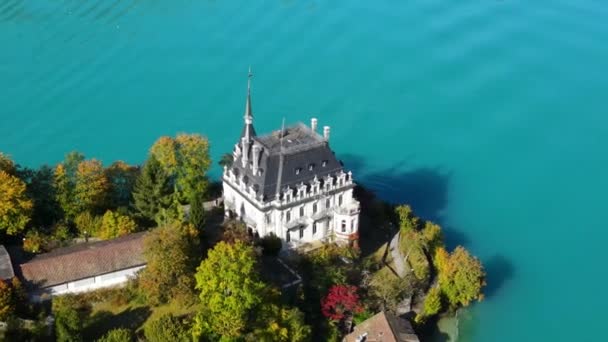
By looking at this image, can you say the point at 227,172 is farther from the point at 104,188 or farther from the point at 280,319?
the point at 280,319

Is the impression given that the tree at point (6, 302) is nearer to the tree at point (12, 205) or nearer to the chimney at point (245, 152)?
the tree at point (12, 205)

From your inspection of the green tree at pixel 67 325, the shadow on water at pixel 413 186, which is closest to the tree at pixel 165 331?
the green tree at pixel 67 325

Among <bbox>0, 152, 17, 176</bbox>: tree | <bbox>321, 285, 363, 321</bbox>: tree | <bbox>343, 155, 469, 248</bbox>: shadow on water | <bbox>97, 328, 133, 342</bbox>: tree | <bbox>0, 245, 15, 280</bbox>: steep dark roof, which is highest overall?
<bbox>343, 155, 469, 248</bbox>: shadow on water

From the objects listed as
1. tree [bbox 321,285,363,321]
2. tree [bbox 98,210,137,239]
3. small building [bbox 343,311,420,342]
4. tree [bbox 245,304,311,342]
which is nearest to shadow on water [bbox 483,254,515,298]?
small building [bbox 343,311,420,342]

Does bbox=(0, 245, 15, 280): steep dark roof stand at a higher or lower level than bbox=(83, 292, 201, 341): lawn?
higher

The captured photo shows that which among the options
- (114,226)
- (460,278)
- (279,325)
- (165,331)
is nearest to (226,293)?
(279,325)

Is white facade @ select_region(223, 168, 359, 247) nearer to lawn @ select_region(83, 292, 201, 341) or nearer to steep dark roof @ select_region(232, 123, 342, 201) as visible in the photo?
steep dark roof @ select_region(232, 123, 342, 201)
